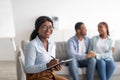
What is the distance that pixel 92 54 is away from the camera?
3.95 metres

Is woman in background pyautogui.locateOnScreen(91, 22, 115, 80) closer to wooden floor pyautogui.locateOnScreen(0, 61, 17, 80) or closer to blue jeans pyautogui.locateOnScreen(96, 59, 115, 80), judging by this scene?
blue jeans pyautogui.locateOnScreen(96, 59, 115, 80)

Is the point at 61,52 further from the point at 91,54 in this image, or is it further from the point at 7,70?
the point at 7,70

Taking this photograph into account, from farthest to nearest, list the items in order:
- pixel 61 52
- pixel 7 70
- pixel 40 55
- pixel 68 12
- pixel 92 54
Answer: pixel 68 12
pixel 7 70
pixel 61 52
pixel 92 54
pixel 40 55

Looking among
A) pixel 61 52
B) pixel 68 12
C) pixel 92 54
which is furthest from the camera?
pixel 68 12

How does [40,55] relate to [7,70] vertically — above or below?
above

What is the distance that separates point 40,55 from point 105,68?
1.71 meters

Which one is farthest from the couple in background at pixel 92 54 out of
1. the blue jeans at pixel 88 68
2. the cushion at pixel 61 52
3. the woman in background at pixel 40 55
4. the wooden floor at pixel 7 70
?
the wooden floor at pixel 7 70

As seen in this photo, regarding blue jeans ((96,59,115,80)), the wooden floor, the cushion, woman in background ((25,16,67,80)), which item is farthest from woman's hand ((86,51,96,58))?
the wooden floor

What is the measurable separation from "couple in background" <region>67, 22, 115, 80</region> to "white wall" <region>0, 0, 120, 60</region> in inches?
97.7

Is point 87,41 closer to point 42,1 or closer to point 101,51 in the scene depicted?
point 101,51

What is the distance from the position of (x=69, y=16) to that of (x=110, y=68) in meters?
3.00

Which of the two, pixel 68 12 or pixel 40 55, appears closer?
→ pixel 40 55

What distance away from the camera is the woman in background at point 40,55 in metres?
2.41

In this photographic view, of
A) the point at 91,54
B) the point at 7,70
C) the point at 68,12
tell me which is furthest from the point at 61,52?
the point at 68,12
